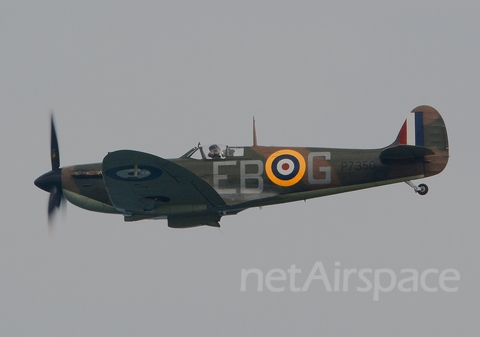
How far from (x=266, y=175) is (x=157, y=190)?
2.37 metres

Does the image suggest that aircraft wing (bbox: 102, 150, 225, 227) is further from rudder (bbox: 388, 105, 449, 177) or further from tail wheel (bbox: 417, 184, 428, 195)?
tail wheel (bbox: 417, 184, 428, 195)

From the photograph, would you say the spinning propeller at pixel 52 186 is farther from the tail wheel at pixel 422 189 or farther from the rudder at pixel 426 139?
the tail wheel at pixel 422 189

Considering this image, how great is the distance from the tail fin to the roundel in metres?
1.76

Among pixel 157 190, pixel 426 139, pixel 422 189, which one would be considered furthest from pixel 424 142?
pixel 157 190

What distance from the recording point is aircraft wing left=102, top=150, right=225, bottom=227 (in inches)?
696

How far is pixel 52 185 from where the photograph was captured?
66.6 ft

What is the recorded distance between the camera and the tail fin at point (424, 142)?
18.8m

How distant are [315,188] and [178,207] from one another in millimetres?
2970

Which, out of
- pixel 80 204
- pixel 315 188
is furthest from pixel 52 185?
pixel 315 188

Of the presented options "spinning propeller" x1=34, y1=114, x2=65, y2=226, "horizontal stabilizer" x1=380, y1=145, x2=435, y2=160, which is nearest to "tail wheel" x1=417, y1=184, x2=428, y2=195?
"horizontal stabilizer" x1=380, y1=145, x2=435, y2=160

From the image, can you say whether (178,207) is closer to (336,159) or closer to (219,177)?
(219,177)

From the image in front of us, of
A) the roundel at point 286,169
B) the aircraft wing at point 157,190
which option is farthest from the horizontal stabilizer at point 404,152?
the aircraft wing at point 157,190

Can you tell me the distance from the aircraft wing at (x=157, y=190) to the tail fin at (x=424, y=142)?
3938 millimetres

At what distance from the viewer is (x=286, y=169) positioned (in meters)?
19.3
